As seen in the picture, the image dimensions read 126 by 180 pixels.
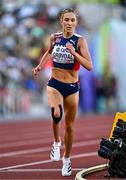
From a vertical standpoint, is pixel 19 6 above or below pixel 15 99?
above

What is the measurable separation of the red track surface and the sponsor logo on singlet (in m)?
1.39

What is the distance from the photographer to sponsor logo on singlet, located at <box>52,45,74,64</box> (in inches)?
347

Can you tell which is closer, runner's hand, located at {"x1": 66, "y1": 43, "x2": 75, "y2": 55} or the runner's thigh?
runner's hand, located at {"x1": 66, "y1": 43, "x2": 75, "y2": 55}

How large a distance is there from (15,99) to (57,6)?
5.92m

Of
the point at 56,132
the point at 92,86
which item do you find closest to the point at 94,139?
the point at 56,132

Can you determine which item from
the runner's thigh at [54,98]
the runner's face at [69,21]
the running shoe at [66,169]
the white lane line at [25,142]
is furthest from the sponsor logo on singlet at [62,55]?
the white lane line at [25,142]

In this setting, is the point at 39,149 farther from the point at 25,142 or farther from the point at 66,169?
the point at 66,169

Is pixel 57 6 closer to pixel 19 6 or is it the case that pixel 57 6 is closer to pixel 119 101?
pixel 19 6

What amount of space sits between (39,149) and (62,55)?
14.3 ft

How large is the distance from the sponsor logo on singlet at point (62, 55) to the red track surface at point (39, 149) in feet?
4.57

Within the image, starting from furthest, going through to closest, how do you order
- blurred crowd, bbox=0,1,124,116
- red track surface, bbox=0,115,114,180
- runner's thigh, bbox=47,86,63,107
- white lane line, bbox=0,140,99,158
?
1. blurred crowd, bbox=0,1,124,116
2. white lane line, bbox=0,140,99,158
3. red track surface, bbox=0,115,114,180
4. runner's thigh, bbox=47,86,63,107

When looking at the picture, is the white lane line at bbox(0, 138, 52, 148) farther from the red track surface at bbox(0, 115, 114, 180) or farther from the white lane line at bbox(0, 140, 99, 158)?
the white lane line at bbox(0, 140, 99, 158)

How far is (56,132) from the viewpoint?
9.28 m

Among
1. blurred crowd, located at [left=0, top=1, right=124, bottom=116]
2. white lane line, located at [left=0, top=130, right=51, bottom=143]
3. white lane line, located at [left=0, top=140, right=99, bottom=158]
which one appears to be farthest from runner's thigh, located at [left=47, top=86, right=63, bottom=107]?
blurred crowd, located at [left=0, top=1, right=124, bottom=116]
